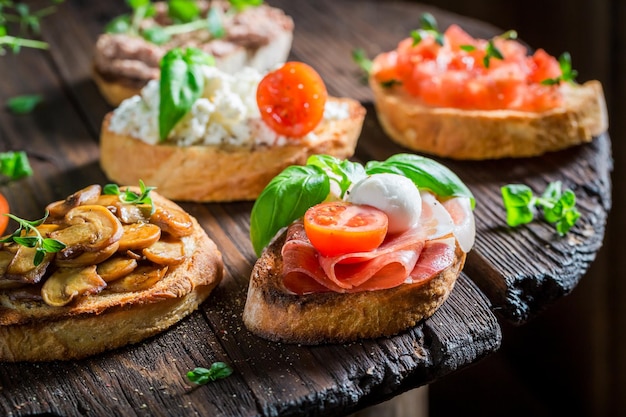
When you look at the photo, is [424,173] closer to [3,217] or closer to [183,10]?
[3,217]

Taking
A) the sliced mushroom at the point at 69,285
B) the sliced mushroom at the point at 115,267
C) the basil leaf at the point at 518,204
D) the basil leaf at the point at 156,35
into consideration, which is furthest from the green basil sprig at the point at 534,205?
the basil leaf at the point at 156,35

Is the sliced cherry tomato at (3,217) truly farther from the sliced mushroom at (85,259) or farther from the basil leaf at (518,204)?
the basil leaf at (518,204)

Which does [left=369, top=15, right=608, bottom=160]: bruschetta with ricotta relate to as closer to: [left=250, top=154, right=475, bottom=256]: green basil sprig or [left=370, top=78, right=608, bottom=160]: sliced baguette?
[left=370, top=78, right=608, bottom=160]: sliced baguette

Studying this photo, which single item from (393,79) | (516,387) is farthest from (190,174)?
(516,387)

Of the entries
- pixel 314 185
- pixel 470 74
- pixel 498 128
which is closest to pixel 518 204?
pixel 498 128

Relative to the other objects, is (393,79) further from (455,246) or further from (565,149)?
(455,246)

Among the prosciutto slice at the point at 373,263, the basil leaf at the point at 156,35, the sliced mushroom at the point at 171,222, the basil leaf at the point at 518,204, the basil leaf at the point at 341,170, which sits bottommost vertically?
the basil leaf at the point at 156,35

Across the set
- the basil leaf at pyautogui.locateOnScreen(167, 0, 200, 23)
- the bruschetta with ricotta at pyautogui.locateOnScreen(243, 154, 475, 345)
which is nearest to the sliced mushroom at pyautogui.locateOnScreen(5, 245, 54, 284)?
the bruschetta with ricotta at pyautogui.locateOnScreen(243, 154, 475, 345)
